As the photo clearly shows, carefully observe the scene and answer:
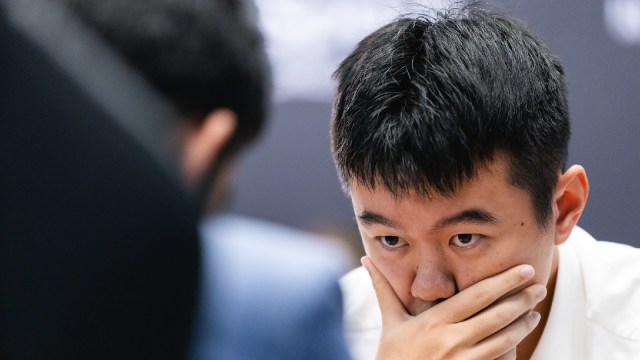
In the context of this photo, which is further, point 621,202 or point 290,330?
point 621,202

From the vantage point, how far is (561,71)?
169 cm

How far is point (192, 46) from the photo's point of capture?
0.64m

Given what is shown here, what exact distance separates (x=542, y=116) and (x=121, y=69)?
1241mm

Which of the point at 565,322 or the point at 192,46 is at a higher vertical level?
the point at 565,322

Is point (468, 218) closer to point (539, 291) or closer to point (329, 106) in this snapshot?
point (539, 291)

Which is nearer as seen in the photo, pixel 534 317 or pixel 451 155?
pixel 451 155

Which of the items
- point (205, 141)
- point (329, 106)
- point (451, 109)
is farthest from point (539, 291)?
point (329, 106)

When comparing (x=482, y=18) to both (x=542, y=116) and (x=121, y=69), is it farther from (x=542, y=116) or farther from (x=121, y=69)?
(x=121, y=69)

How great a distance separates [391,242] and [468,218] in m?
0.17

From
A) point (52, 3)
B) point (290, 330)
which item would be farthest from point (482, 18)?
point (52, 3)

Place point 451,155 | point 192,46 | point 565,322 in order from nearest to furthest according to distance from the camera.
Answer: point 192,46 < point 451,155 < point 565,322

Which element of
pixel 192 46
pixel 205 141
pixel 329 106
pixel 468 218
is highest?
pixel 329 106

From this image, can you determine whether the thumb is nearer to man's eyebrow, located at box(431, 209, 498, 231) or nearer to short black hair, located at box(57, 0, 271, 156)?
man's eyebrow, located at box(431, 209, 498, 231)

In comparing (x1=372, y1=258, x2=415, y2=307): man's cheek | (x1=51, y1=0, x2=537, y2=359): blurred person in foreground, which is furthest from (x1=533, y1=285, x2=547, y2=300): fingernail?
(x1=51, y1=0, x2=537, y2=359): blurred person in foreground
